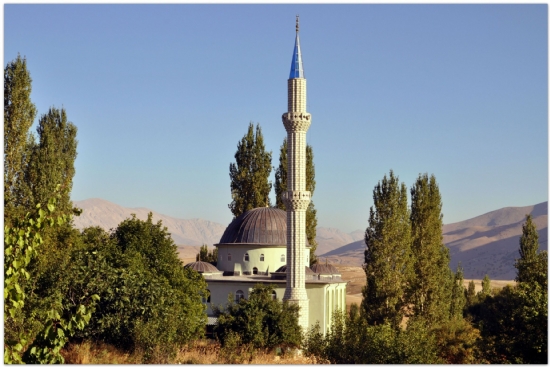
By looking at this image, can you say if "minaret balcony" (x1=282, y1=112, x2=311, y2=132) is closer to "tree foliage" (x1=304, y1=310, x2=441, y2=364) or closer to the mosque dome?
the mosque dome

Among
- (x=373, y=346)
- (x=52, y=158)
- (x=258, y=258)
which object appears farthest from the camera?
(x=258, y=258)

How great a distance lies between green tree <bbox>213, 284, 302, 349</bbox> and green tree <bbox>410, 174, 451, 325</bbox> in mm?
9092

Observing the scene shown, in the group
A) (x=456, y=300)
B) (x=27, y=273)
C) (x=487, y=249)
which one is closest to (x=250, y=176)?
(x=456, y=300)

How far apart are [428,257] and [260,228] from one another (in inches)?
365

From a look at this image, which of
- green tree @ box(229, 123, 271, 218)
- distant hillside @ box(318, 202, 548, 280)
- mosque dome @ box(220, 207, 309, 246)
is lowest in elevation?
mosque dome @ box(220, 207, 309, 246)

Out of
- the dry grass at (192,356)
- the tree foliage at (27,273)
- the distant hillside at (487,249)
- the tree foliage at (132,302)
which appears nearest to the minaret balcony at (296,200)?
the dry grass at (192,356)

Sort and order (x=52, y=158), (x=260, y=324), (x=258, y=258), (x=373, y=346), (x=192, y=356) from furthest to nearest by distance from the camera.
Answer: (x=258, y=258)
(x=52, y=158)
(x=260, y=324)
(x=192, y=356)
(x=373, y=346)

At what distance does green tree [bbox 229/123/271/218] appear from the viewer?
48.1 meters

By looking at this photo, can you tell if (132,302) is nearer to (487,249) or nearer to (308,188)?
(308,188)

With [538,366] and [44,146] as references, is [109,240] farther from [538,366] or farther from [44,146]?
[538,366]

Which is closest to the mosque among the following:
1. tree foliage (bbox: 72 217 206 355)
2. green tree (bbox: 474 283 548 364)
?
tree foliage (bbox: 72 217 206 355)

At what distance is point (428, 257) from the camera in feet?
135

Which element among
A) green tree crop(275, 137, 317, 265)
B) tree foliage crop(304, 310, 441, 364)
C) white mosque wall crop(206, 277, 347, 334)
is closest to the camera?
tree foliage crop(304, 310, 441, 364)

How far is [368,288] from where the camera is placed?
3828cm
